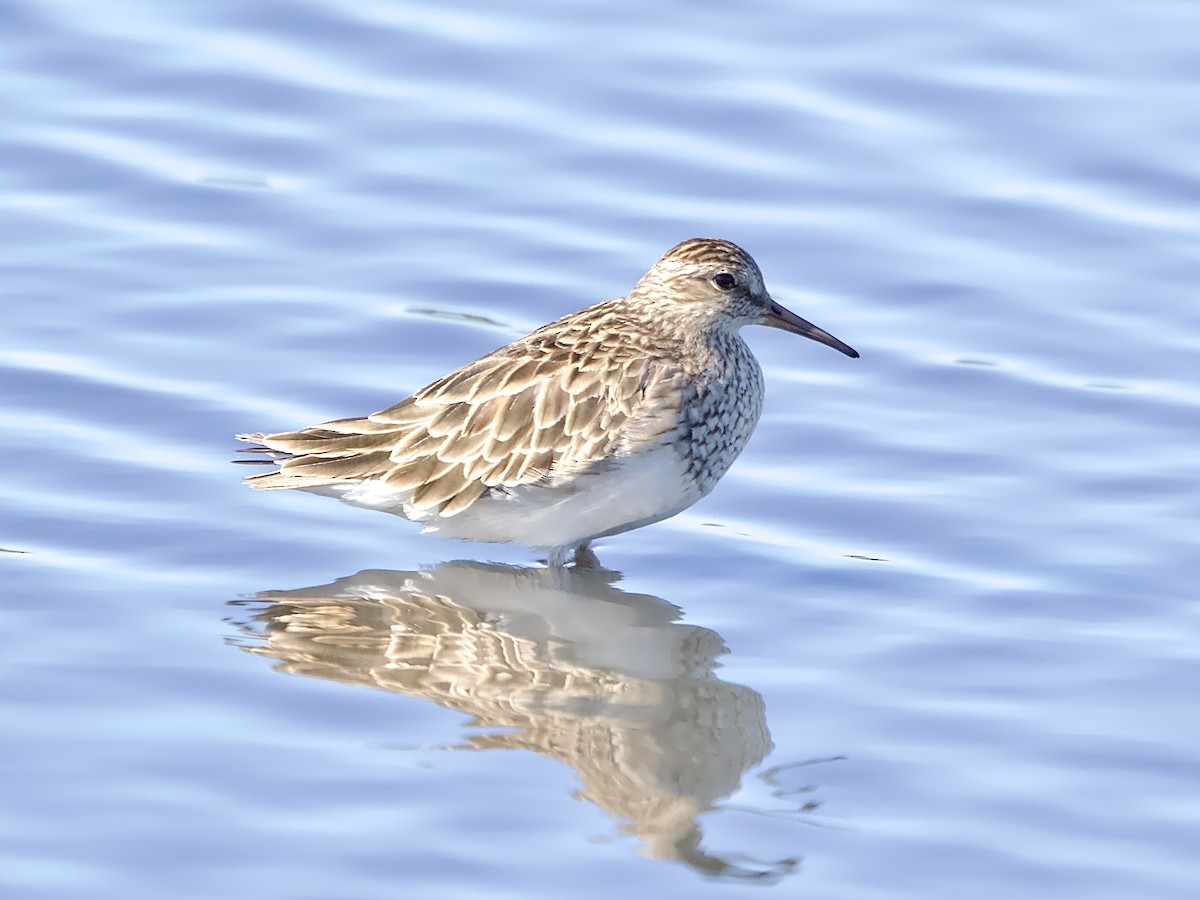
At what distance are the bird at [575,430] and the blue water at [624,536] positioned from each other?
35 cm

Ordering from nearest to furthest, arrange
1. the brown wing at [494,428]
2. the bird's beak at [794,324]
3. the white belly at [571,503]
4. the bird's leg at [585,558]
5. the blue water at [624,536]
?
the blue water at [624,536], the white belly at [571,503], the brown wing at [494,428], the bird's leg at [585,558], the bird's beak at [794,324]

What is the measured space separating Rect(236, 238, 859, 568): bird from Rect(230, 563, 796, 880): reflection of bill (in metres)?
0.39

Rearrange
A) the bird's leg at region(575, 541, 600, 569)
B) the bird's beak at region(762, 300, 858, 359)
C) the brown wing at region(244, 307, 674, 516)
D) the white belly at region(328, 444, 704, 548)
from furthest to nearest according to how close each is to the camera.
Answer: the bird's beak at region(762, 300, 858, 359) < the bird's leg at region(575, 541, 600, 569) < the brown wing at region(244, 307, 674, 516) < the white belly at region(328, 444, 704, 548)

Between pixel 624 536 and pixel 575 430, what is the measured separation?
113 cm

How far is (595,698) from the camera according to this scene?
938cm

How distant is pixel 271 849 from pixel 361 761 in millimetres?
775

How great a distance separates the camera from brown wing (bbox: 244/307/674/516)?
416 inches

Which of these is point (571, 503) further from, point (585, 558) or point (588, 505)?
point (585, 558)

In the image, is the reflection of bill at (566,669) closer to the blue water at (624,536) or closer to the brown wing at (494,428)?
the blue water at (624,536)

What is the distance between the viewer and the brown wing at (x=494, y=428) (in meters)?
10.6

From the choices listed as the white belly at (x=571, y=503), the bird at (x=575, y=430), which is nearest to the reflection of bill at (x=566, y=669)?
the white belly at (x=571, y=503)

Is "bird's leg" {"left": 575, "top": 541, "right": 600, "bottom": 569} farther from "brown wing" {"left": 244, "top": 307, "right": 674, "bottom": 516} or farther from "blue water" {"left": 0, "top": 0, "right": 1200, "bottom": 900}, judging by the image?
"brown wing" {"left": 244, "top": 307, "right": 674, "bottom": 516}

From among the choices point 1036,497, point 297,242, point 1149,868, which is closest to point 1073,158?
point 1036,497

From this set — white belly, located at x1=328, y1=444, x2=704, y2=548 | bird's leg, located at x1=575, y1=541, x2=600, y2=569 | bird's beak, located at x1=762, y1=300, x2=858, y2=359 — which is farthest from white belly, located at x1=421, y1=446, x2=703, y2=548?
bird's beak, located at x1=762, y1=300, x2=858, y2=359
